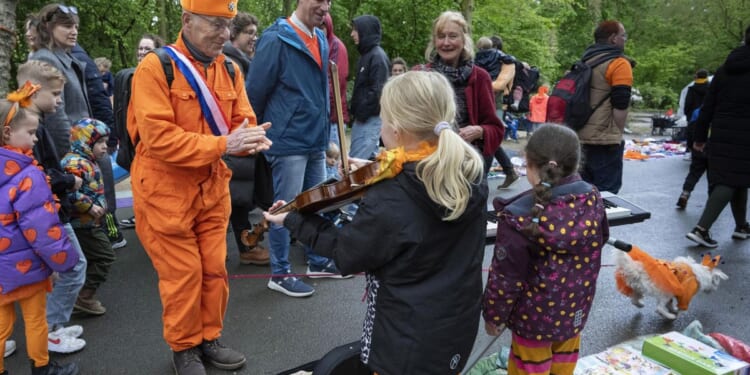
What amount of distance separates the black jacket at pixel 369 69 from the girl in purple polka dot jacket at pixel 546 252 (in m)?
3.48

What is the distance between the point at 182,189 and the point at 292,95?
4.54 ft

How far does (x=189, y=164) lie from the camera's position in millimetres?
2576

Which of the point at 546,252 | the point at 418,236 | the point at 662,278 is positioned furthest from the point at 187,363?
the point at 662,278

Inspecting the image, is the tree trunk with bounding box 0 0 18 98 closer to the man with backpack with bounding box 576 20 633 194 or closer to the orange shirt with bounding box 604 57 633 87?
the man with backpack with bounding box 576 20 633 194

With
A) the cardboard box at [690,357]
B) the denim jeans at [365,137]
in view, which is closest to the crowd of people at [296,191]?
the cardboard box at [690,357]

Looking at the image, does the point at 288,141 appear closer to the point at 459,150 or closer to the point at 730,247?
the point at 459,150

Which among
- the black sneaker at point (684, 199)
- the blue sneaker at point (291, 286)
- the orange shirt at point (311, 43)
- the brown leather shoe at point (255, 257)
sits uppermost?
the orange shirt at point (311, 43)

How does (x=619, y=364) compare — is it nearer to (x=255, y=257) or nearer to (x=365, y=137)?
(x=255, y=257)

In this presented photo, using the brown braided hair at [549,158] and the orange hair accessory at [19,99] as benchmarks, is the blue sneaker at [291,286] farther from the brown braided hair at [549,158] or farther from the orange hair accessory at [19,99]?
the brown braided hair at [549,158]

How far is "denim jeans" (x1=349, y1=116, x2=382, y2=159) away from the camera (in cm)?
595

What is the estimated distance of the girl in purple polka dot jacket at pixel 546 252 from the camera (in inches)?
87.9

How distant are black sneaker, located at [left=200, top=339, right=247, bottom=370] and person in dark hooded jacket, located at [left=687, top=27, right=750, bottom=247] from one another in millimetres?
4719

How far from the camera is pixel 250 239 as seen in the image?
2463mm

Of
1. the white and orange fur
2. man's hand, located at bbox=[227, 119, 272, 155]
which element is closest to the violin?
man's hand, located at bbox=[227, 119, 272, 155]
